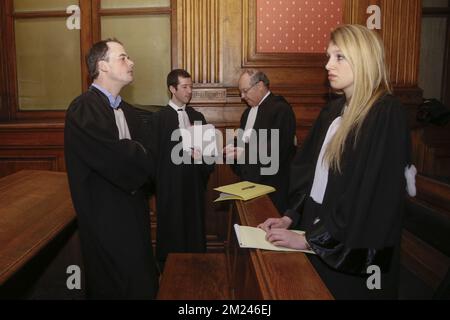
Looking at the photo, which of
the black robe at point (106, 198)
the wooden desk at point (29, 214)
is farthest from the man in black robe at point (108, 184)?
the wooden desk at point (29, 214)

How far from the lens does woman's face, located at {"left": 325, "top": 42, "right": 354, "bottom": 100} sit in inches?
65.8

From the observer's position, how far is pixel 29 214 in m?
2.61

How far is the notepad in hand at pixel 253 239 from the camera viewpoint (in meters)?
1.58

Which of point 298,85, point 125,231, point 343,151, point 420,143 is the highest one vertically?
point 298,85

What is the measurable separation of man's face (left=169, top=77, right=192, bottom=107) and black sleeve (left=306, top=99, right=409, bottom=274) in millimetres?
2852

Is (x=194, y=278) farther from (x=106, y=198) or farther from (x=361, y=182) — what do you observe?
(x=361, y=182)

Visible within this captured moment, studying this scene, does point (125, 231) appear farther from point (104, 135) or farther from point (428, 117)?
point (428, 117)

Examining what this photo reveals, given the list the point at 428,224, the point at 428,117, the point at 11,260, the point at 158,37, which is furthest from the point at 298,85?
the point at 11,260

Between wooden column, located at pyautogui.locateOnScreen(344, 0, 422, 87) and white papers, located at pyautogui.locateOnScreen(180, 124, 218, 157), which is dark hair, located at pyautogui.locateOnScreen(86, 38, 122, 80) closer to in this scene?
white papers, located at pyautogui.locateOnScreen(180, 124, 218, 157)

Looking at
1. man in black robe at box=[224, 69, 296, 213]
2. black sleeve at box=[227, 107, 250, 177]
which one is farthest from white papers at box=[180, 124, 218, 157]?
man in black robe at box=[224, 69, 296, 213]

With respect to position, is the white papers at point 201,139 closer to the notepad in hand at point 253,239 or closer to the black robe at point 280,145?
the black robe at point 280,145

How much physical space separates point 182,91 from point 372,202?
9.76 feet

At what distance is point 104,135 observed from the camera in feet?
8.53

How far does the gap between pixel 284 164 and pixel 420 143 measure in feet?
4.76
